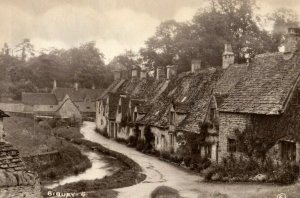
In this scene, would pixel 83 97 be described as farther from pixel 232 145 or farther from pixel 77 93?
pixel 232 145

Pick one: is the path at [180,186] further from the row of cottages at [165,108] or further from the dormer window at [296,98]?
the dormer window at [296,98]

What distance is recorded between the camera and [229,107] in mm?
27062

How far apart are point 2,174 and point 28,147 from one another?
24.6 meters

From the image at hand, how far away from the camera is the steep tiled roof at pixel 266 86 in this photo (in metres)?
24.2

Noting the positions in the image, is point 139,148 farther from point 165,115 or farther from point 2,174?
point 2,174

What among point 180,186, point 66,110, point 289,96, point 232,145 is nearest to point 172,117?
point 232,145

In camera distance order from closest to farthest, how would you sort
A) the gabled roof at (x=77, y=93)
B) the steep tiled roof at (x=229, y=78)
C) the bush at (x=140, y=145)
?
the steep tiled roof at (x=229, y=78)
the bush at (x=140, y=145)
the gabled roof at (x=77, y=93)

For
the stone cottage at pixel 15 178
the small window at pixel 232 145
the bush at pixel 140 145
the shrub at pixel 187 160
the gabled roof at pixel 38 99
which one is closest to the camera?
the stone cottage at pixel 15 178

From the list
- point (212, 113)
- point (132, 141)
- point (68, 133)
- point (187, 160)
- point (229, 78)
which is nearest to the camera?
point (212, 113)

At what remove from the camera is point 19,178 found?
448 inches

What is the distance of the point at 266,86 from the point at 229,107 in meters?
2.71

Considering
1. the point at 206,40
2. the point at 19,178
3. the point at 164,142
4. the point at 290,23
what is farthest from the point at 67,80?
the point at 19,178

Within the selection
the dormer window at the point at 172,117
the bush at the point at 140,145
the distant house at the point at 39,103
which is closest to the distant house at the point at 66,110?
the distant house at the point at 39,103

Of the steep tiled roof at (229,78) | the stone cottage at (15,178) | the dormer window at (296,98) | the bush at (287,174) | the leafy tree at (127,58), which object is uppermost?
the leafy tree at (127,58)
